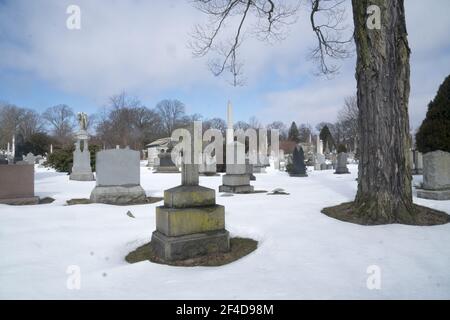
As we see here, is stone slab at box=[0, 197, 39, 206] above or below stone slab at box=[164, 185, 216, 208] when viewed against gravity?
below

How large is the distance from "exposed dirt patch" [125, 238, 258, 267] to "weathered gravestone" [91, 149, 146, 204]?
4.20 m

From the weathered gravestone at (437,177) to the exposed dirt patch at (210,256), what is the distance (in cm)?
602

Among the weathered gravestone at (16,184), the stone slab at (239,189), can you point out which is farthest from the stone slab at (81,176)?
the stone slab at (239,189)

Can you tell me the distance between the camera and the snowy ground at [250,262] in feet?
9.67

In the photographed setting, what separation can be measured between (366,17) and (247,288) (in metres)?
5.27

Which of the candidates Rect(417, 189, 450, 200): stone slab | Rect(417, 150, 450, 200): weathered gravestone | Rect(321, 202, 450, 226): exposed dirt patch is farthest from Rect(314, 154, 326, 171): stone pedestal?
Rect(321, 202, 450, 226): exposed dirt patch

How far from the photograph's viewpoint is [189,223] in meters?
4.28

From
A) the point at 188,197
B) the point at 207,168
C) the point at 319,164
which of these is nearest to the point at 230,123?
the point at 207,168

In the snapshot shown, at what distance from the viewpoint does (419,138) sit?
39.4 feet

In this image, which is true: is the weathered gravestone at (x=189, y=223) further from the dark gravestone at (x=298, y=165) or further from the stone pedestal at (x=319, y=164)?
the stone pedestal at (x=319, y=164)

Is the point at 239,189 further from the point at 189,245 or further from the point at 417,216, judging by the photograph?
the point at 189,245

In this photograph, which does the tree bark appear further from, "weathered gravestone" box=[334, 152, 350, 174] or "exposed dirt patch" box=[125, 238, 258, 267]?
"weathered gravestone" box=[334, 152, 350, 174]

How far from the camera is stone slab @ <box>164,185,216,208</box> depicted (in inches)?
173
